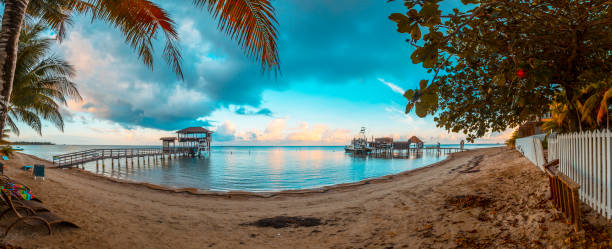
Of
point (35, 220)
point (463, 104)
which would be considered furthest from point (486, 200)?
point (35, 220)

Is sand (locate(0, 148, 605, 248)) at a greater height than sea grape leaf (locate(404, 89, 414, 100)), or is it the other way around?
sea grape leaf (locate(404, 89, 414, 100))

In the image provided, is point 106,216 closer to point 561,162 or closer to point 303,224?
point 303,224

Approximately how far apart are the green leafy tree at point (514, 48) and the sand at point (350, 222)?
1981 millimetres

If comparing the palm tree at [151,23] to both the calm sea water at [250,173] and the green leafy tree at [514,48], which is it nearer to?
the green leafy tree at [514,48]

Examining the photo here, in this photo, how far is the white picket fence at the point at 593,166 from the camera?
336cm

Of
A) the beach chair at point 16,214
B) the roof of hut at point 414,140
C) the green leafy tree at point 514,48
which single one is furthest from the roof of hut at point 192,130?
the green leafy tree at point 514,48

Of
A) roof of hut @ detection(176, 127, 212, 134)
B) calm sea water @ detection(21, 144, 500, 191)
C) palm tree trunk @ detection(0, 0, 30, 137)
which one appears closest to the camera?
palm tree trunk @ detection(0, 0, 30, 137)

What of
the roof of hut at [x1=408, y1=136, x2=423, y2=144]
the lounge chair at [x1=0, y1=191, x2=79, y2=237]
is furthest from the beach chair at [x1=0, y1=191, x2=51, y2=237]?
the roof of hut at [x1=408, y1=136, x2=423, y2=144]

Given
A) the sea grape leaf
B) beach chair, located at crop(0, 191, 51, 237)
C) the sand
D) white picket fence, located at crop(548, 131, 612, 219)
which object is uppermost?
the sea grape leaf

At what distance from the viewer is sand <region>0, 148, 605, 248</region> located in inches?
165

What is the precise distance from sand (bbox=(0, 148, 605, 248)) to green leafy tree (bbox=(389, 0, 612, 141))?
6.50ft

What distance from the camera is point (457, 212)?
566 centimetres

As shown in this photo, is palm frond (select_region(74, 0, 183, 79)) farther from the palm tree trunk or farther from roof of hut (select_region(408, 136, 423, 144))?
roof of hut (select_region(408, 136, 423, 144))

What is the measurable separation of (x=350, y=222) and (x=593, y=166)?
4459mm
